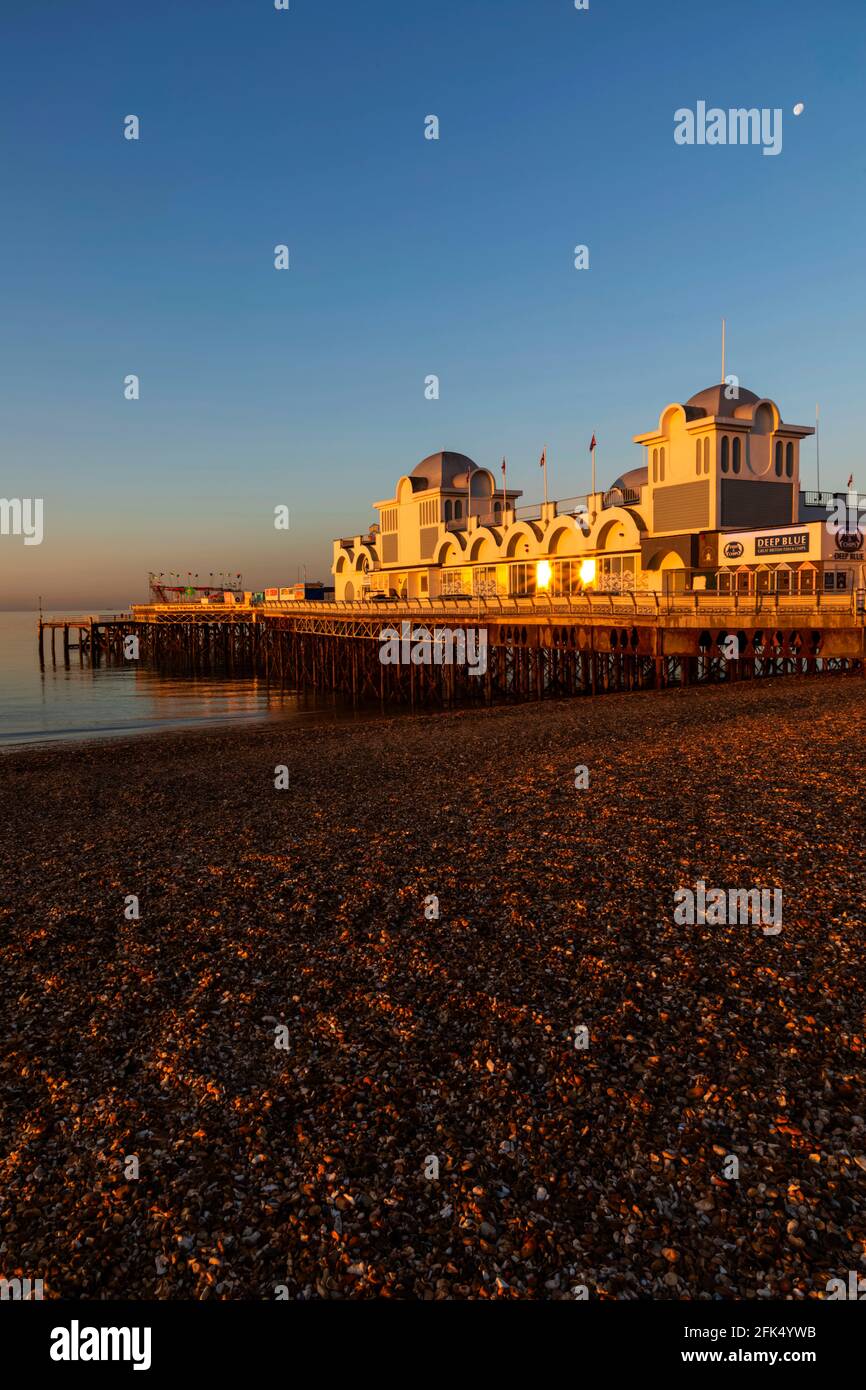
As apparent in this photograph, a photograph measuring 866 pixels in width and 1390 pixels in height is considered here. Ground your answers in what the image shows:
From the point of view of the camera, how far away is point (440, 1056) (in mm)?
5602

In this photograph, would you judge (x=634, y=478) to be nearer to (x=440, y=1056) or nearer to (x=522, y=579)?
(x=522, y=579)

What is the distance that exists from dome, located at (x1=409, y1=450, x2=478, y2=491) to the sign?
31.6 meters

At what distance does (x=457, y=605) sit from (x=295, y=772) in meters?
27.3

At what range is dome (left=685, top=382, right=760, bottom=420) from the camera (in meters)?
38.3

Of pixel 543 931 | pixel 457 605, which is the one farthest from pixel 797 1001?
pixel 457 605

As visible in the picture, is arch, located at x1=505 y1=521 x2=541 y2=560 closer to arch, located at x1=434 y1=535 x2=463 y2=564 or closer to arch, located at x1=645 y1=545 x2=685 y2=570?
arch, located at x1=434 y1=535 x2=463 y2=564

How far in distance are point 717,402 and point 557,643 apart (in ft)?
49.9

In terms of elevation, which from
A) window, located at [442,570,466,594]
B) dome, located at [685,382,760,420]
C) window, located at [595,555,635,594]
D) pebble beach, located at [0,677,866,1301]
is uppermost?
dome, located at [685,382,760,420]

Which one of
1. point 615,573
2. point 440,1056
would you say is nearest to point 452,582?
point 615,573

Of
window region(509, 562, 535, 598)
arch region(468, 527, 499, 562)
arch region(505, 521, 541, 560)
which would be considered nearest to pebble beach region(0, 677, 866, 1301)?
arch region(505, 521, 541, 560)

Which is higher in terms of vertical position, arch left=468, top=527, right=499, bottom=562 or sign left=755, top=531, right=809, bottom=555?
arch left=468, top=527, right=499, bottom=562

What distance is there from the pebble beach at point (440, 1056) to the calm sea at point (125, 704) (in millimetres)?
23806
